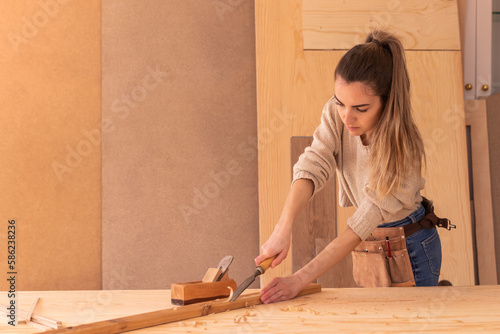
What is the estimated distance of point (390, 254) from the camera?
184 cm

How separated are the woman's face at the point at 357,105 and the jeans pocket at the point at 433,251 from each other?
56 centimetres

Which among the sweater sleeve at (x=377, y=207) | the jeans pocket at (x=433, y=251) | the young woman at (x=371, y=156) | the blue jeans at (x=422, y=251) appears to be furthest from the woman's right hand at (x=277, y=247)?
the jeans pocket at (x=433, y=251)

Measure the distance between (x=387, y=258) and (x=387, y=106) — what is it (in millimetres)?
608

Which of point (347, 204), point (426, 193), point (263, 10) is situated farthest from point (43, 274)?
point (426, 193)

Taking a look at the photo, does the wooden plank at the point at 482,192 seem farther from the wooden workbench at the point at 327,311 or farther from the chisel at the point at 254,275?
the chisel at the point at 254,275

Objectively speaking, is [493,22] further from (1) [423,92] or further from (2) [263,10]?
(2) [263,10]

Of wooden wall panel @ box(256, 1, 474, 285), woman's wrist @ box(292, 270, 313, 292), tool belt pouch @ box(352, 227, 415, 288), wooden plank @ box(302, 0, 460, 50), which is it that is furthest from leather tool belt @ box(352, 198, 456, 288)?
wooden plank @ box(302, 0, 460, 50)

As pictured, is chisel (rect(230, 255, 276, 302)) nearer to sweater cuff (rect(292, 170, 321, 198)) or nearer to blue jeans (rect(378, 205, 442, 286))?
sweater cuff (rect(292, 170, 321, 198))

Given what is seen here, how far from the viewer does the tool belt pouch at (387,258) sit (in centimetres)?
183

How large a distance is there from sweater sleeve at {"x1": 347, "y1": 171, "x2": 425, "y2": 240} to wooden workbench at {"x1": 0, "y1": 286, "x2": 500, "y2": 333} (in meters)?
0.22

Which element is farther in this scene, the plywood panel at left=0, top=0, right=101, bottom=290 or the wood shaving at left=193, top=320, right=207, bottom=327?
the plywood panel at left=0, top=0, right=101, bottom=290

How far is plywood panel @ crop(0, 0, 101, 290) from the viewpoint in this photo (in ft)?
8.95

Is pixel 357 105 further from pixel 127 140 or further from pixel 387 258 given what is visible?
pixel 127 140

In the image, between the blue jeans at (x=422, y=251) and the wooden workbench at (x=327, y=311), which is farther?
the blue jeans at (x=422, y=251)
